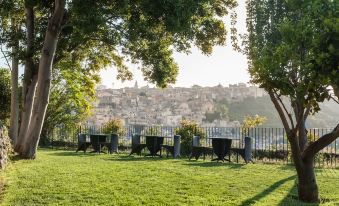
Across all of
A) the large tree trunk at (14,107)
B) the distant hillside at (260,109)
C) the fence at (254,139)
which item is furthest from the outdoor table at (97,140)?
the distant hillside at (260,109)

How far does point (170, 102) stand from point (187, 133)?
106110 millimetres

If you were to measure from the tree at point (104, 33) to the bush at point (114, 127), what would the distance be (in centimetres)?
643

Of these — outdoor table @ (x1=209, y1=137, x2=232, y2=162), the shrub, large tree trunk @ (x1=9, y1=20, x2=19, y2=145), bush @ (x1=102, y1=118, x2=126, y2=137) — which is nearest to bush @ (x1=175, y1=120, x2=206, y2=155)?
the shrub

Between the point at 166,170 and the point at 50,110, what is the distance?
16832 millimetres

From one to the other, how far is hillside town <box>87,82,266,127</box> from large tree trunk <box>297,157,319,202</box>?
83069mm

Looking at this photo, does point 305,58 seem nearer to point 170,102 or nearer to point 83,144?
point 83,144

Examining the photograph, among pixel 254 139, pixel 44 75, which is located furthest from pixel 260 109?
pixel 44 75

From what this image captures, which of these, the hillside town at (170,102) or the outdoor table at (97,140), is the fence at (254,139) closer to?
the outdoor table at (97,140)

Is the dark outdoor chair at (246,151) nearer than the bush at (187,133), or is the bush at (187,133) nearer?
the dark outdoor chair at (246,151)

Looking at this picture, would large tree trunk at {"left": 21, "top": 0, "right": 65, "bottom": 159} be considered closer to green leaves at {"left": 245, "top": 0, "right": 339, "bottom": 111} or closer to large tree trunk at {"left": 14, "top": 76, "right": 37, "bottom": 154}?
A: large tree trunk at {"left": 14, "top": 76, "right": 37, "bottom": 154}

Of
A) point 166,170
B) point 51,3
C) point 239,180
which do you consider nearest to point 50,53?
point 51,3

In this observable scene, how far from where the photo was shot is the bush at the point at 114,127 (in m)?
25.2

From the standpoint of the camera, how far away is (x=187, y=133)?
20094mm

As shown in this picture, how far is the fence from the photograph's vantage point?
1638cm
